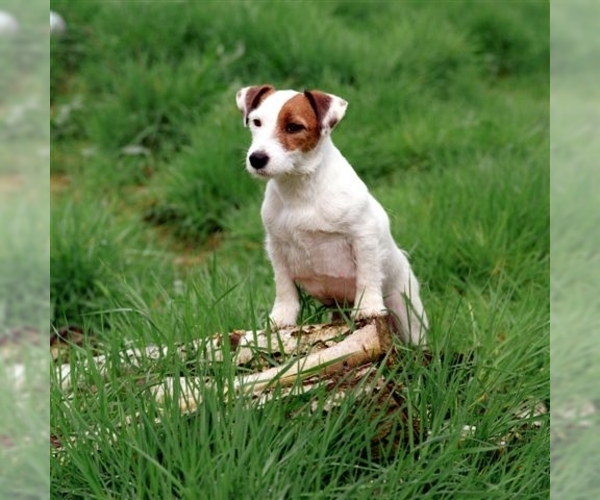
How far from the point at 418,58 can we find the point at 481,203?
2535 mm

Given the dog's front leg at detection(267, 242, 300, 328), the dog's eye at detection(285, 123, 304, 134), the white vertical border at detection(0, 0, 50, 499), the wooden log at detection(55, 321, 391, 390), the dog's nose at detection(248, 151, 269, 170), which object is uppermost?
the dog's eye at detection(285, 123, 304, 134)

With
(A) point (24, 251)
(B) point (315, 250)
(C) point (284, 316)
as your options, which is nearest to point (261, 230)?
(A) point (24, 251)

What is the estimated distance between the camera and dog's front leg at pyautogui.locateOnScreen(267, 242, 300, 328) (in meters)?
2.88

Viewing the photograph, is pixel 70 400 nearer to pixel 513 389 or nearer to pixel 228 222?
pixel 513 389

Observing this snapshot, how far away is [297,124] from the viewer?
2.61 m

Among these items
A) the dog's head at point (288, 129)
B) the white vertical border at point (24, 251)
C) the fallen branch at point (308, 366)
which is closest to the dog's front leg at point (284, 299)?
the fallen branch at point (308, 366)

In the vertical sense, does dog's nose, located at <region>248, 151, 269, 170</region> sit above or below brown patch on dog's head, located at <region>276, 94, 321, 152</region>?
below

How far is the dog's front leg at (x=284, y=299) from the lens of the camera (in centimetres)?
288

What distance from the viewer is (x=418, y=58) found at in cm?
681

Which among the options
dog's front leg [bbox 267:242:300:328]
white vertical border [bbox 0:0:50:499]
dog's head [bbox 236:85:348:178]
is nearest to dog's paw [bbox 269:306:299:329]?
dog's front leg [bbox 267:242:300:328]

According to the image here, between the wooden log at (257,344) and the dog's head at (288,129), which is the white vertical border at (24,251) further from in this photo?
the dog's head at (288,129)

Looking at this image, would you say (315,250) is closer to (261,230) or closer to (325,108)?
(325,108)

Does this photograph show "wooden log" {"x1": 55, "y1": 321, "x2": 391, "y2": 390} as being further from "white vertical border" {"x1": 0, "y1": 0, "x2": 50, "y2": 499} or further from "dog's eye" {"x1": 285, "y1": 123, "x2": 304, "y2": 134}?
"dog's eye" {"x1": 285, "y1": 123, "x2": 304, "y2": 134}

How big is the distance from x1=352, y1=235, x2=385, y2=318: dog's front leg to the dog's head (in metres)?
0.25
